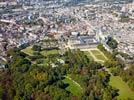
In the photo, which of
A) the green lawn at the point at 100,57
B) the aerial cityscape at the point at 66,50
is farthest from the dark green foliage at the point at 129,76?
the green lawn at the point at 100,57

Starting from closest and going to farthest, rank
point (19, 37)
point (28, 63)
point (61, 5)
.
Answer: point (28, 63), point (19, 37), point (61, 5)

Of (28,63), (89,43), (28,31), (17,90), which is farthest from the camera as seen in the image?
(28,31)

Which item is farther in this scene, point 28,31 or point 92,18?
point 92,18

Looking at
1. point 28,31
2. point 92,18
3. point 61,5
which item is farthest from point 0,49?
point 61,5

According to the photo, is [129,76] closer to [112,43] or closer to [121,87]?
[121,87]

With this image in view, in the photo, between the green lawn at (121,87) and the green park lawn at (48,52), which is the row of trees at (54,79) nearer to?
the green lawn at (121,87)

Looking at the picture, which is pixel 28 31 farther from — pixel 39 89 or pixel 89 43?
pixel 39 89

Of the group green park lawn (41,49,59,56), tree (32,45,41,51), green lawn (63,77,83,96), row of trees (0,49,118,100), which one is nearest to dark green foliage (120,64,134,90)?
row of trees (0,49,118,100)
